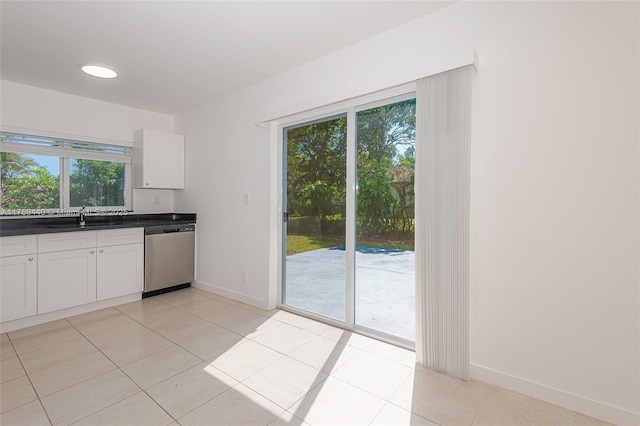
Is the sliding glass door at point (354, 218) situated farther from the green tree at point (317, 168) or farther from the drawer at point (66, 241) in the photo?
the drawer at point (66, 241)

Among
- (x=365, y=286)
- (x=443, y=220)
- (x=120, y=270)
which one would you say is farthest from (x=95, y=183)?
(x=443, y=220)

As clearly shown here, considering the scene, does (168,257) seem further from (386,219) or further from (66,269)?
(386,219)

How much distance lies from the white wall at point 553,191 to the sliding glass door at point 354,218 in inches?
19.5

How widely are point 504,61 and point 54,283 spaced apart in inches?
166

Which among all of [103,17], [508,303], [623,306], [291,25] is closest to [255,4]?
[291,25]

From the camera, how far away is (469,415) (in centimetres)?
169

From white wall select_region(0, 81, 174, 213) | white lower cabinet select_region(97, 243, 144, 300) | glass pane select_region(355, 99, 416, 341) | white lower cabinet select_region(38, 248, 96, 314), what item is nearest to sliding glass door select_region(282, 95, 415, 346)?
glass pane select_region(355, 99, 416, 341)

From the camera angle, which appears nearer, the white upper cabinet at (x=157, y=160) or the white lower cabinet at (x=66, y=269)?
the white lower cabinet at (x=66, y=269)

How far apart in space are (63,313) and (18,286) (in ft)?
1.65

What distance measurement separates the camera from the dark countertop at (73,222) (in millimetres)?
3031

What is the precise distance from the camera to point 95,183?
403 centimetres

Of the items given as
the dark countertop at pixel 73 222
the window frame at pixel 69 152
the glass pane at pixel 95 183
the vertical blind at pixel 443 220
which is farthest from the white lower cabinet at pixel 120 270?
the vertical blind at pixel 443 220

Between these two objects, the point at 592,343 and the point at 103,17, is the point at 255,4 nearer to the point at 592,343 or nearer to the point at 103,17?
the point at 103,17

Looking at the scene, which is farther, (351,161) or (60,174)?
(60,174)
